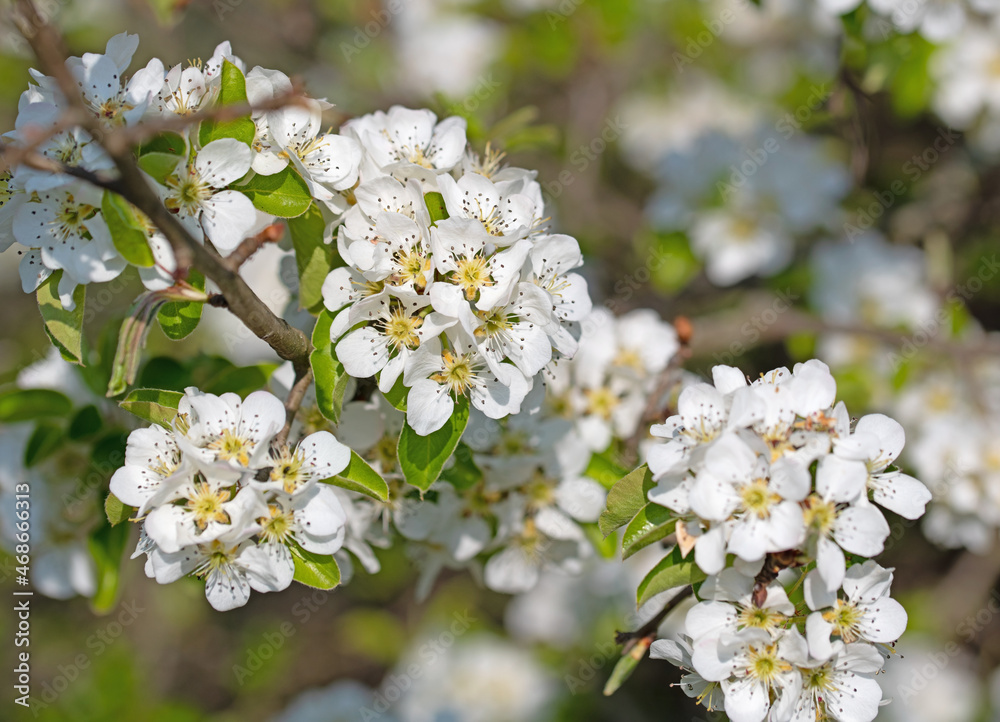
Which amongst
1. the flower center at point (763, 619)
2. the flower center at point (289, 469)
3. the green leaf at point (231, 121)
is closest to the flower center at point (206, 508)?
the flower center at point (289, 469)

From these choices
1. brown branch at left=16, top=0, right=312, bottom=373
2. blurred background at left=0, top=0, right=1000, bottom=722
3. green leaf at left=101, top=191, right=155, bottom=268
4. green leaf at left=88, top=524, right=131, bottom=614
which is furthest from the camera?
blurred background at left=0, top=0, right=1000, bottom=722

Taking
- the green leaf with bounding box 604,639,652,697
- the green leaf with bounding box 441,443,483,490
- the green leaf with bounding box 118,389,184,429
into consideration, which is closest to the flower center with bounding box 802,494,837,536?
the green leaf with bounding box 604,639,652,697

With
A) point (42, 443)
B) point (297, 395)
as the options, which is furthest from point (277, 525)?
point (42, 443)

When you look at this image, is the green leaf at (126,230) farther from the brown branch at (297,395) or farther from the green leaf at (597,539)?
the green leaf at (597,539)

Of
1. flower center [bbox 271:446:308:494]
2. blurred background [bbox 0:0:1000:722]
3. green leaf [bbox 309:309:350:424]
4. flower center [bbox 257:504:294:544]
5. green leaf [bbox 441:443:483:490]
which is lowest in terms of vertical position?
blurred background [bbox 0:0:1000:722]

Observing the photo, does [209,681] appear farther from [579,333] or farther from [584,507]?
[579,333]

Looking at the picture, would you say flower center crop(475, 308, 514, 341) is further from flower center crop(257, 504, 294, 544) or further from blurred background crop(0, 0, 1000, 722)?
blurred background crop(0, 0, 1000, 722)

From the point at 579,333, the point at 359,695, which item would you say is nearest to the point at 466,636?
the point at 359,695

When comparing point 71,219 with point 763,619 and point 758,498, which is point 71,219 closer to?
point 758,498
